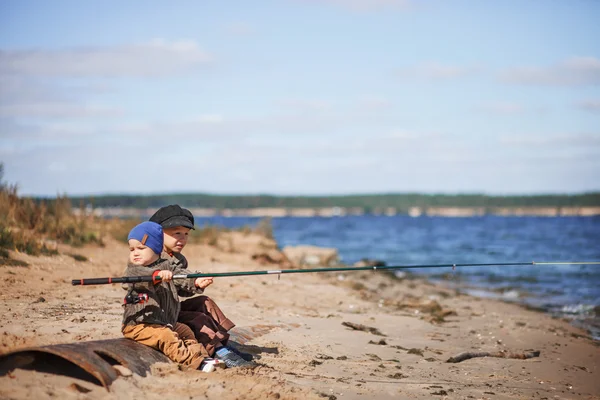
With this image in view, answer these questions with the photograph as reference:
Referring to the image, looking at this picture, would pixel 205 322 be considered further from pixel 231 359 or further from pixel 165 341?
pixel 165 341

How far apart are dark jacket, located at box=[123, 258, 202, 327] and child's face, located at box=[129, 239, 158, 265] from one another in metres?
0.05

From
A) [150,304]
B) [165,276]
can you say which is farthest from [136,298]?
[165,276]

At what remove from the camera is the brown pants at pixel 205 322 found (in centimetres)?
673

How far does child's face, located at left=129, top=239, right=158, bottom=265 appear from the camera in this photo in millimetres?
6121

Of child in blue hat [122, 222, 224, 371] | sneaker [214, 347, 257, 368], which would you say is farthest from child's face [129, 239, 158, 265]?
sneaker [214, 347, 257, 368]

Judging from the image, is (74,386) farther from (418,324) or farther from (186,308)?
(418,324)

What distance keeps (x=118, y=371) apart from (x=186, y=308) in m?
1.60

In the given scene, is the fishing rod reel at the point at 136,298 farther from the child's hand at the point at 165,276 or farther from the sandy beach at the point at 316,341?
the sandy beach at the point at 316,341

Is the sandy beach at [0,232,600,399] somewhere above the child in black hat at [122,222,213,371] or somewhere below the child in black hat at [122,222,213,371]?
below

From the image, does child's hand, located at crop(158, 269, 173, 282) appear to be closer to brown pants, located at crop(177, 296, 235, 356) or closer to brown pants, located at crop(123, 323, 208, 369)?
brown pants, located at crop(123, 323, 208, 369)

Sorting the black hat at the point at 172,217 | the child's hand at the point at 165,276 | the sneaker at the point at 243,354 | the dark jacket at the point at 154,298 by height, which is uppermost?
the black hat at the point at 172,217

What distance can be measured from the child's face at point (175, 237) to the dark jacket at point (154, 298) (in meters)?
0.41

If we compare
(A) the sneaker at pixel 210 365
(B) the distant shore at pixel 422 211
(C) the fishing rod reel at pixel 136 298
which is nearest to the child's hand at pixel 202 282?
(C) the fishing rod reel at pixel 136 298

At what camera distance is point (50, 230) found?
1350cm
